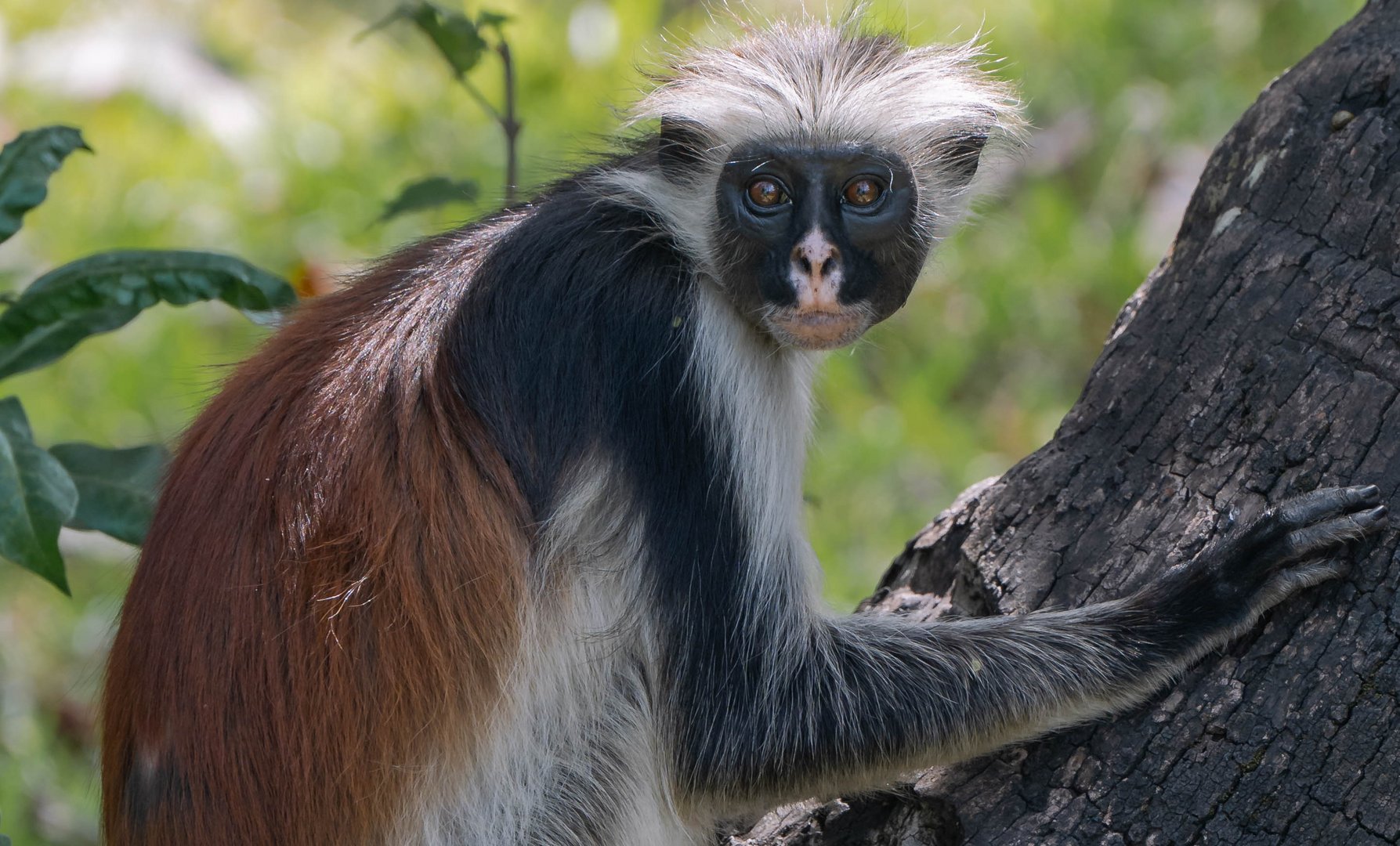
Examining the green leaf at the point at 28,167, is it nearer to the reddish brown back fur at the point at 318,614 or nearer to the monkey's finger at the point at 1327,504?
the reddish brown back fur at the point at 318,614

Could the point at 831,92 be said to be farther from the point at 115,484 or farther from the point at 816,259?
the point at 115,484

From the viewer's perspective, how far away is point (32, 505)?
11.7ft

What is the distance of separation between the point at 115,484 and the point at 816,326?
2229 millimetres

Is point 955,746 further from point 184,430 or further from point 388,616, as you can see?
point 184,430

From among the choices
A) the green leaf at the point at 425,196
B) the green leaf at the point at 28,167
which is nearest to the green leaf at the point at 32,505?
the green leaf at the point at 28,167

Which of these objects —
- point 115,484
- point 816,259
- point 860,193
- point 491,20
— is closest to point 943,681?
point 816,259

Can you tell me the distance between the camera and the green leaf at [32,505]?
353 centimetres

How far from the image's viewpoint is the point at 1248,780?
310cm

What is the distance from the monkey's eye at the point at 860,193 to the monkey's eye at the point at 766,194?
167 millimetres

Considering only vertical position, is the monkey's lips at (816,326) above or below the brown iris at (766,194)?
below

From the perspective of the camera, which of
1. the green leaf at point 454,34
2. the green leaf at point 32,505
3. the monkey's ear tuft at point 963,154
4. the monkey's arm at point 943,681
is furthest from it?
the green leaf at point 454,34

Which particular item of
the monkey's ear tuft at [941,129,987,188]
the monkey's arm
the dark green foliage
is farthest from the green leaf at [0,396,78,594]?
the monkey's ear tuft at [941,129,987,188]

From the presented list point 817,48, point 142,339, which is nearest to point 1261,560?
point 817,48

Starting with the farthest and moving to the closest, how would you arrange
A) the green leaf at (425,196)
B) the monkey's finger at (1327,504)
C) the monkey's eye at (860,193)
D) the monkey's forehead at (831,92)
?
1. the green leaf at (425,196)
2. the monkey's forehead at (831,92)
3. the monkey's eye at (860,193)
4. the monkey's finger at (1327,504)
